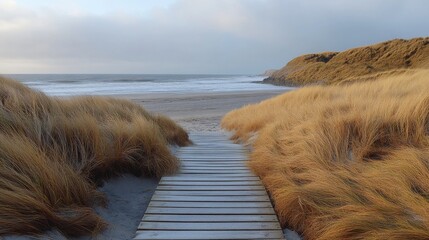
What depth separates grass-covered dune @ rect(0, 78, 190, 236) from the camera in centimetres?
271

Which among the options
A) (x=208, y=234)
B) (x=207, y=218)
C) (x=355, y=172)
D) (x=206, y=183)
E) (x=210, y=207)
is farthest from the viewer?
(x=206, y=183)

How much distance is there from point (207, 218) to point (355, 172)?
137 cm

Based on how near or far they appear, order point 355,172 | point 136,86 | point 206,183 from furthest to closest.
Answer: point 136,86 < point 206,183 < point 355,172

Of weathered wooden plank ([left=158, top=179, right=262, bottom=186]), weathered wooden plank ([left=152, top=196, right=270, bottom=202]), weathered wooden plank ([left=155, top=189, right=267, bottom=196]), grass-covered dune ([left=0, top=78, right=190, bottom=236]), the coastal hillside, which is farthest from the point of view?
the coastal hillside

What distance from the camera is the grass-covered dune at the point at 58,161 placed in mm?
2709

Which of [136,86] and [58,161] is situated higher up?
[58,161]

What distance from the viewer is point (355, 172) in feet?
11.3

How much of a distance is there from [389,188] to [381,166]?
47 cm

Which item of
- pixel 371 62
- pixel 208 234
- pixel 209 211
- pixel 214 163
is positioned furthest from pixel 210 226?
pixel 371 62

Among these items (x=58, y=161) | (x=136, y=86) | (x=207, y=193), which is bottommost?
(x=136, y=86)

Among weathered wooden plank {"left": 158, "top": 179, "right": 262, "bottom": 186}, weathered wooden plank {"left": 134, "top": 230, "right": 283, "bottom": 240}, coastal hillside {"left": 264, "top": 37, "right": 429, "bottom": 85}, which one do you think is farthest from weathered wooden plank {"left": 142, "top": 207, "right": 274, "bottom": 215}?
coastal hillside {"left": 264, "top": 37, "right": 429, "bottom": 85}

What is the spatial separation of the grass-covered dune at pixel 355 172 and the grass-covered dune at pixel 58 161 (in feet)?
4.91

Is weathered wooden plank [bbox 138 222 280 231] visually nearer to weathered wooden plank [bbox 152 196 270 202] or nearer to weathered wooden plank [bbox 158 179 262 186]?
weathered wooden plank [bbox 152 196 270 202]

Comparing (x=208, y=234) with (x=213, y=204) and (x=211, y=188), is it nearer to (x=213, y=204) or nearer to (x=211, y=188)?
(x=213, y=204)
